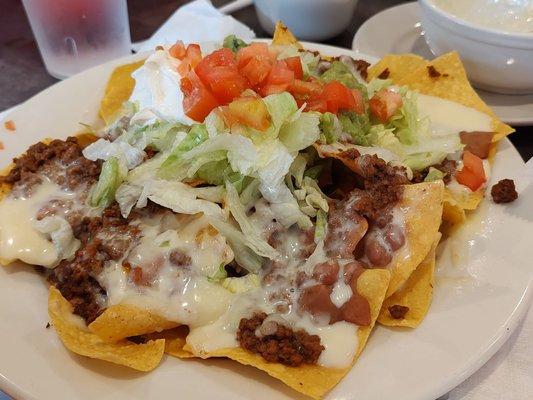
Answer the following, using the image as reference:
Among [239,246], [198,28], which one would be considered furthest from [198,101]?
[198,28]

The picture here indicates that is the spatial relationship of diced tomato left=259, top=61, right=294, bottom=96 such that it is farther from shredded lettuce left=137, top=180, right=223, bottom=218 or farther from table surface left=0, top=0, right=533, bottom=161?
table surface left=0, top=0, right=533, bottom=161

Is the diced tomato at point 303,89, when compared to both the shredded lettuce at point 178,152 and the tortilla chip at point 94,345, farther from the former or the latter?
the tortilla chip at point 94,345

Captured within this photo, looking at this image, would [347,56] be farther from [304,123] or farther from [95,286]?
[95,286]

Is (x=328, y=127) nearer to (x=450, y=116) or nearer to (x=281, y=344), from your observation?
(x=450, y=116)

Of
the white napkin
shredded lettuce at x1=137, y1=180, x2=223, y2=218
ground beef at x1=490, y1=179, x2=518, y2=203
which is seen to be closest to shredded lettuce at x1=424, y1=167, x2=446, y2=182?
ground beef at x1=490, y1=179, x2=518, y2=203

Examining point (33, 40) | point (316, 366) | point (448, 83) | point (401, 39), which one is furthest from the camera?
point (33, 40)
